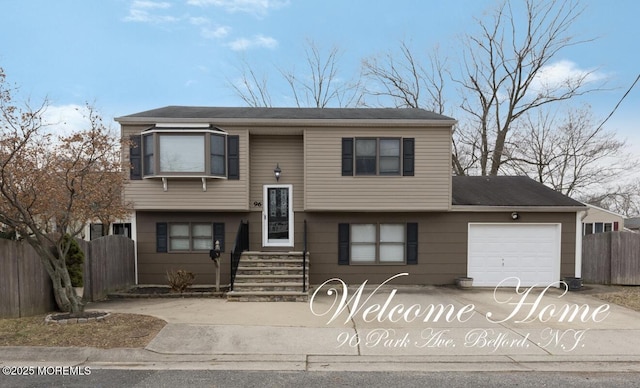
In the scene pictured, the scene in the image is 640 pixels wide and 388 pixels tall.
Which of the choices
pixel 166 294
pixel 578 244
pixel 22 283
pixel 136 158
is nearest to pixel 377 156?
pixel 578 244

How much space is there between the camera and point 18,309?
726 cm

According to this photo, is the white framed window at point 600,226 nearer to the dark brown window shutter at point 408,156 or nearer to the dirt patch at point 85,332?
the dark brown window shutter at point 408,156

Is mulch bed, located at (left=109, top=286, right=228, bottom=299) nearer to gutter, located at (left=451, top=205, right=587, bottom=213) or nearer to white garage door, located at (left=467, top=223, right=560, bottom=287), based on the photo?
gutter, located at (left=451, top=205, right=587, bottom=213)

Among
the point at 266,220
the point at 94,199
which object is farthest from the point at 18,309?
the point at 266,220

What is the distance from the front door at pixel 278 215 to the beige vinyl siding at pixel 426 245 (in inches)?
27.1

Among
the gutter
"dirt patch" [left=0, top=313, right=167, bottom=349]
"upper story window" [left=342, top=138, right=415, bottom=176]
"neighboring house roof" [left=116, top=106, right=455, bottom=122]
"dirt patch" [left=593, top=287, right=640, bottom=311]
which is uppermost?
"neighboring house roof" [left=116, top=106, right=455, bottom=122]

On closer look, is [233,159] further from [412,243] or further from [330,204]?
[412,243]

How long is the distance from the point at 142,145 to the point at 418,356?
901cm

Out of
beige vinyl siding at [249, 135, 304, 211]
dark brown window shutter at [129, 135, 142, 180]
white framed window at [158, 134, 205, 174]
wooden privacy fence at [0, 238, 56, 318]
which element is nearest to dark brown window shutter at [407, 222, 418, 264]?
beige vinyl siding at [249, 135, 304, 211]

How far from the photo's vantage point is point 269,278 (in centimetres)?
1003

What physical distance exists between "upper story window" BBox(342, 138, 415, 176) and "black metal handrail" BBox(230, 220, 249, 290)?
3237mm

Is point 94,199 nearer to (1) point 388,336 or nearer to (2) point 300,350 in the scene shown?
(2) point 300,350

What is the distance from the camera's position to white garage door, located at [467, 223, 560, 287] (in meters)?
11.7

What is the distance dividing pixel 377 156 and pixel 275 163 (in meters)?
3.03
